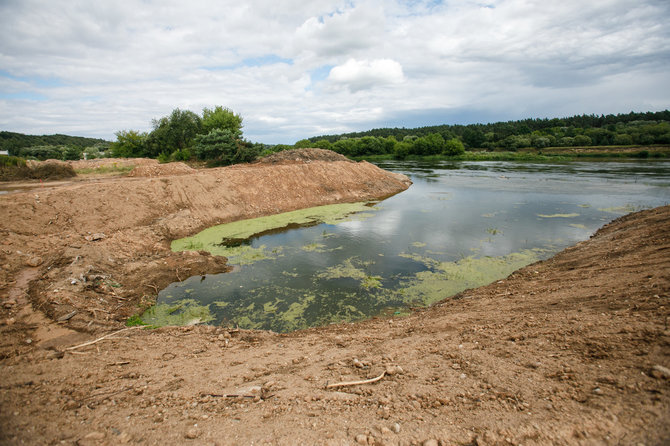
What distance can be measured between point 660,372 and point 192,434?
14.1 ft

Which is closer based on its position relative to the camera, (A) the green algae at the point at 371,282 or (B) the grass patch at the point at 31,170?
(A) the green algae at the point at 371,282

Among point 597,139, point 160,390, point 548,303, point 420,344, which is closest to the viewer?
point 160,390

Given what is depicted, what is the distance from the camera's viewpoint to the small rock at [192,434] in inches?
109

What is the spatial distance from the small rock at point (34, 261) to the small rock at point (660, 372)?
43.5 feet

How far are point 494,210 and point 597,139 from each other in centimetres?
7882

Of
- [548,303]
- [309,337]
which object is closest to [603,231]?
[548,303]

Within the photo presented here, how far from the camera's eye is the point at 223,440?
107 inches

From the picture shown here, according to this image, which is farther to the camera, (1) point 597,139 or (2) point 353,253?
(1) point 597,139

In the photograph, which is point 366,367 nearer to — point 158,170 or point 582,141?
point 158,170

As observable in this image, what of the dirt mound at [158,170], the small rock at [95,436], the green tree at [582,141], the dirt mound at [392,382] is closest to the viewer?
the dirt mound at [392,382]

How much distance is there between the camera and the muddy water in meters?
7.96

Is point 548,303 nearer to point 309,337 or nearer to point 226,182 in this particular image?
point 309,337

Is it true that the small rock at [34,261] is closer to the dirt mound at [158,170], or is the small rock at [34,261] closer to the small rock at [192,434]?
the small rock at [192,434]

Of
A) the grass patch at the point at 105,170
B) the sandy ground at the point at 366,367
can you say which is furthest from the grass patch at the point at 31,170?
the sandy ground at the point at 366,367
